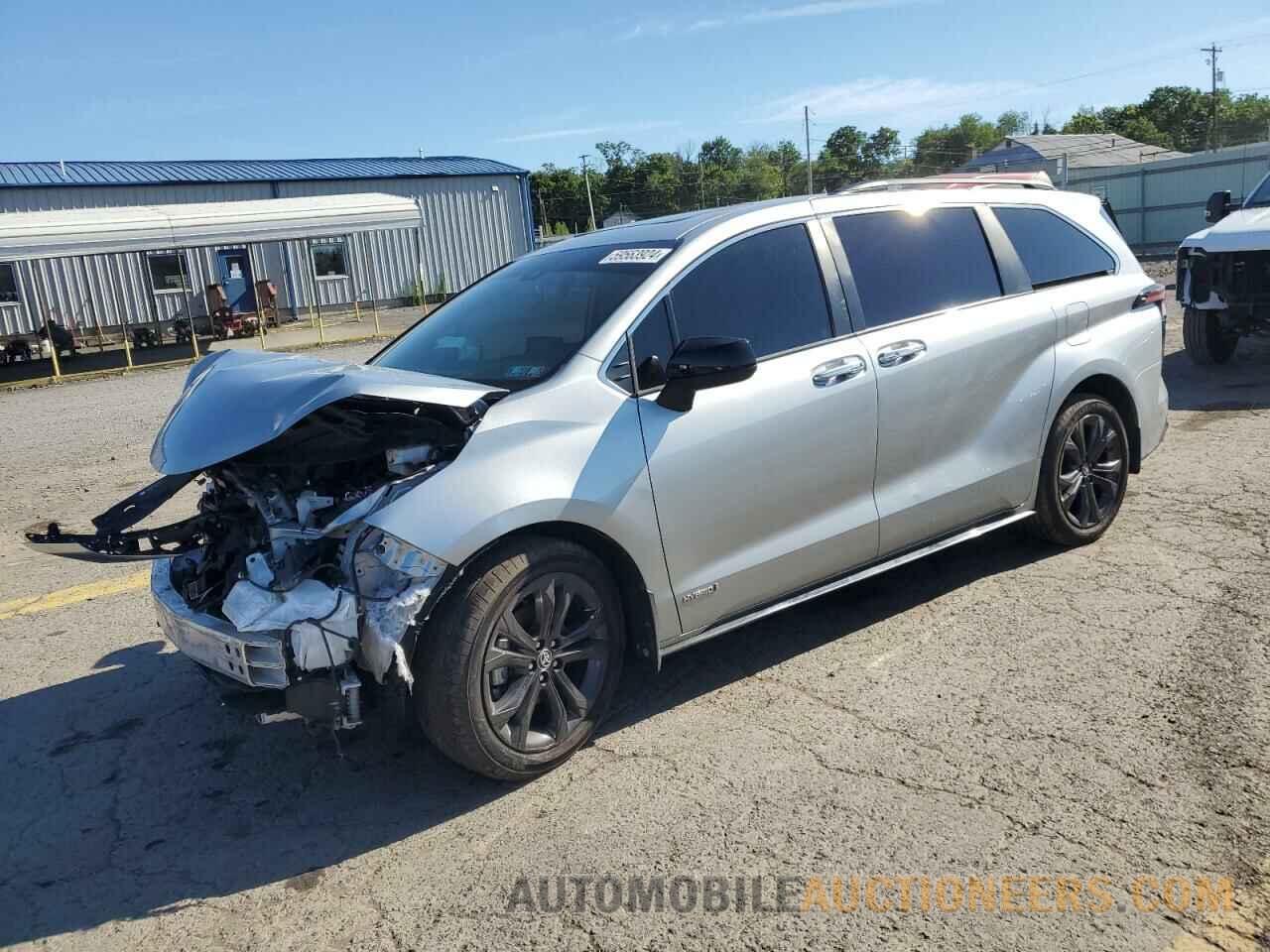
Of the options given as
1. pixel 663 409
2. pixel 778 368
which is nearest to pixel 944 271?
pixel 778 368

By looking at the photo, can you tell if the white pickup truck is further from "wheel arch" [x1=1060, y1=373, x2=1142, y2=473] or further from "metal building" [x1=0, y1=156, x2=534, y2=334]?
"metal building" [x1=0, y1=156, x2=534, y2=334]

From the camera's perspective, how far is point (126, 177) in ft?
96.5

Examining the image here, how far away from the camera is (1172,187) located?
30.0 meters

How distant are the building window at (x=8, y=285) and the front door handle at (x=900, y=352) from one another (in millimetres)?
29703

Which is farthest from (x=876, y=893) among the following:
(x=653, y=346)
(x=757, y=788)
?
(x=653, y=346)

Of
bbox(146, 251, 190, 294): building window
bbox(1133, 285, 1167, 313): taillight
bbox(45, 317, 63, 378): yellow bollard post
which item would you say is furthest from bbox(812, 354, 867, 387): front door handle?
bbox(146, 251, 190, 294): building window

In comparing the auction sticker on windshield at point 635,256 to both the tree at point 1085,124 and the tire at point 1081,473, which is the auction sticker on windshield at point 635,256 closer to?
the tire at point 1081,473

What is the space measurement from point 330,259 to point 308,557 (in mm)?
31173

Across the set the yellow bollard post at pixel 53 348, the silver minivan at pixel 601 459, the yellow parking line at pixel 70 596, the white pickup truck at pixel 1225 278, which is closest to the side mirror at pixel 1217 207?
the white pickup truck at pixel 1225 278

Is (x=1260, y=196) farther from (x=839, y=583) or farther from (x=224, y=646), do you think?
(x=224, y=646)

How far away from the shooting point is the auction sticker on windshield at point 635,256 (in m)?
3.98

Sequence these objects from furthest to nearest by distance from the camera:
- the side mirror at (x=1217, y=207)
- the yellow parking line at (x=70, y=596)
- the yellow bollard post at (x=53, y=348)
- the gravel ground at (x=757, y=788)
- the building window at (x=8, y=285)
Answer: the building window at (x=8, y=285) → the yellow bollard post at (x=53, y=348) → the side mirror at (x=1217, y=207) → the yellow parking line at (x=70, y=596) → the gravel ground at (x=757, y=788)

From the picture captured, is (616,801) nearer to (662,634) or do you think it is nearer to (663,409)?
(662,634)

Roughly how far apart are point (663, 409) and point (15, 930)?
2.56m
